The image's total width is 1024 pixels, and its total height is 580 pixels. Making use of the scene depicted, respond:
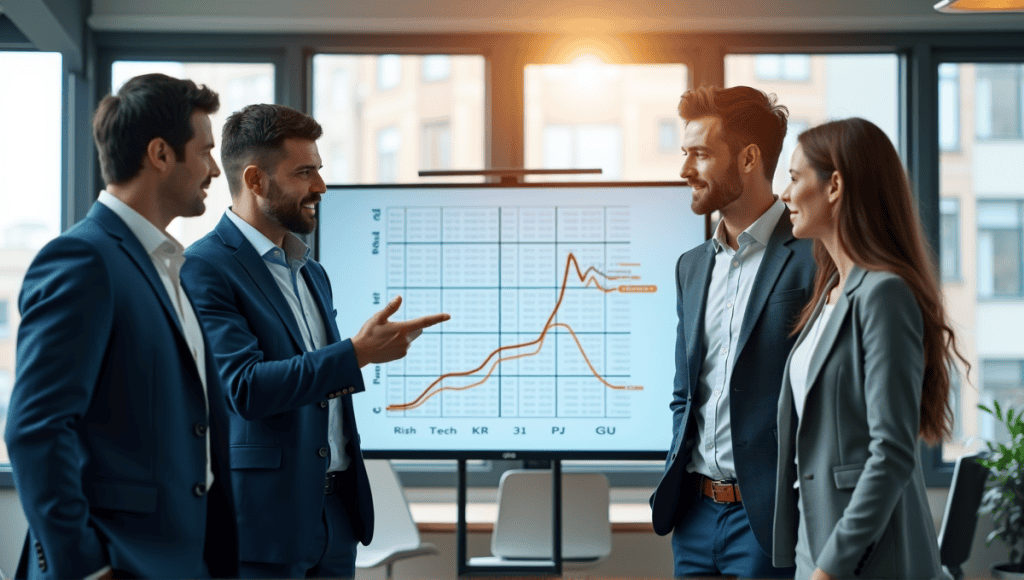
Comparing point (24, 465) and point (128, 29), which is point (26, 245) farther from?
point (24, 465)

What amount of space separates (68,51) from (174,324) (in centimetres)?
279

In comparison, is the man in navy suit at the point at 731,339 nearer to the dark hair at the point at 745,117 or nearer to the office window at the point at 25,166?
the dark hair at the point at 745,117

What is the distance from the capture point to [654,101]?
3.89m

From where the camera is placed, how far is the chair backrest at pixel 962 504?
263 cm

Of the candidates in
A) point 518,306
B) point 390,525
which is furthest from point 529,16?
point 390,525

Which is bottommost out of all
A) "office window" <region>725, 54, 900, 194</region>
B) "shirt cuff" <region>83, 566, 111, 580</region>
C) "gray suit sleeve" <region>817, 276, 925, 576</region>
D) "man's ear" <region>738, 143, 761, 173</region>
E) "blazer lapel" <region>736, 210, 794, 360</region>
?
"shirt cuff" <region>83, 566, 111, 580</region>

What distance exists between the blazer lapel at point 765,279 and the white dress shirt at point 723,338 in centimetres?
2

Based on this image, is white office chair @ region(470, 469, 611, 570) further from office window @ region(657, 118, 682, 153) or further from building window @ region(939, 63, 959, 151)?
building window @ region(939, 63, 959, 151)

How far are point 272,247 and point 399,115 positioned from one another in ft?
6.65

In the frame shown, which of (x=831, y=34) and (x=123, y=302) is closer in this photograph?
(x=123, y=302)

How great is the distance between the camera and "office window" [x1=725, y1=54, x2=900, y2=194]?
3.91 m

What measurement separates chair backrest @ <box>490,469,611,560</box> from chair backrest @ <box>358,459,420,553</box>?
43 cm

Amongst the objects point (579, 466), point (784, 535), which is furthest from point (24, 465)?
point (579, 466)

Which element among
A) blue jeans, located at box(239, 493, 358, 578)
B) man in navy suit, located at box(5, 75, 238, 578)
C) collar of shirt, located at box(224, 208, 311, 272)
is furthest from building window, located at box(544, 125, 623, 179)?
man in navy suit, located at box(5, 75, 238, 578)
